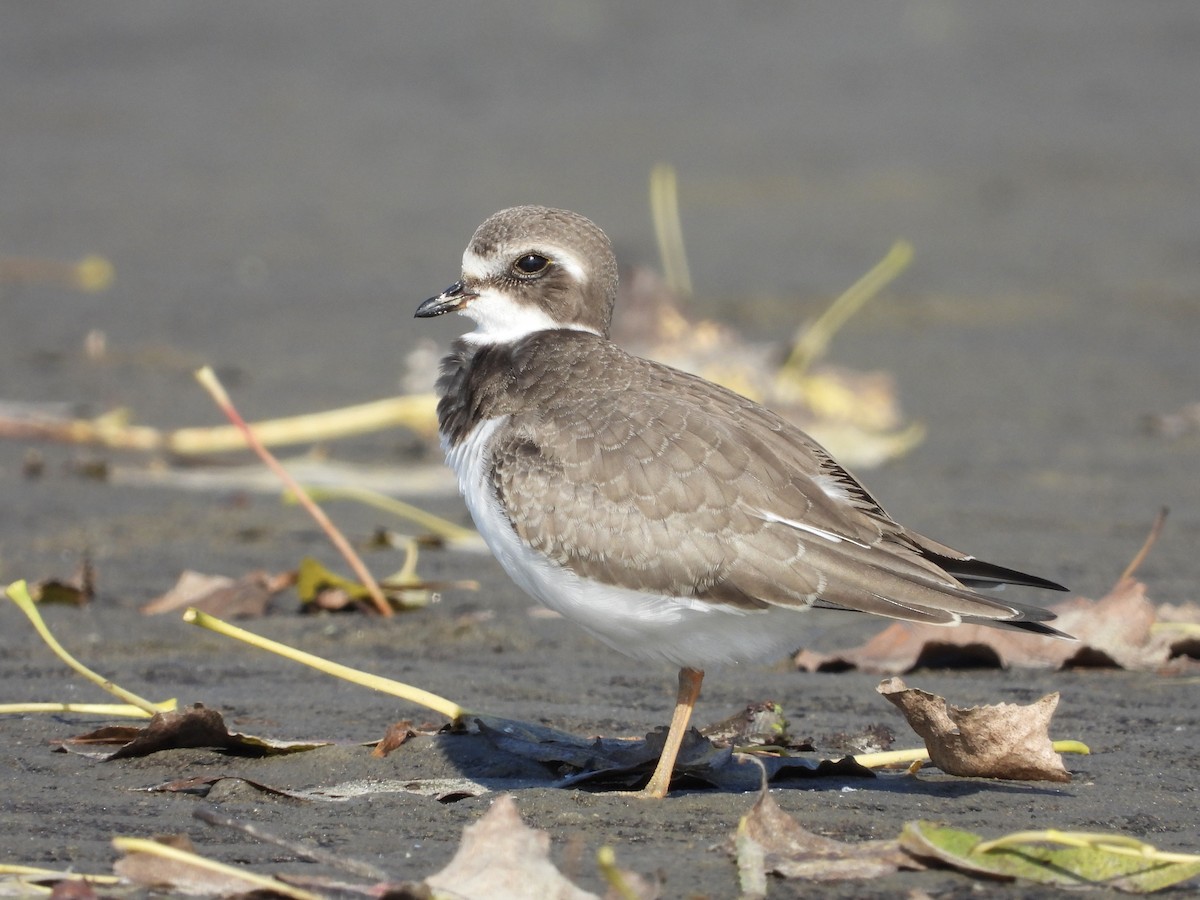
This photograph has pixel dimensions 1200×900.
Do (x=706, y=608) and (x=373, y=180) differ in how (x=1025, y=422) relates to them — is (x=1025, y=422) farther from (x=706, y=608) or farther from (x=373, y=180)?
(x=373, y=180)

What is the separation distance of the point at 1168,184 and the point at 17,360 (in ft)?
41.8

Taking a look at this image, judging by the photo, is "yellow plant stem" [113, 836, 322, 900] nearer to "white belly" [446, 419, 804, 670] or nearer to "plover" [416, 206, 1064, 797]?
"plover" [416, 206, 1064, 797]

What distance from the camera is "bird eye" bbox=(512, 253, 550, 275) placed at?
6016 mm

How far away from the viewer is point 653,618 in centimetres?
500

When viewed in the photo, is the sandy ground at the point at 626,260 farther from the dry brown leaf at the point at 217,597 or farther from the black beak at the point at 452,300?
the black beak at the point at 452,300

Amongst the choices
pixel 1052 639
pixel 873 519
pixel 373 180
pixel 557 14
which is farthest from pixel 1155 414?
pixel 557 14

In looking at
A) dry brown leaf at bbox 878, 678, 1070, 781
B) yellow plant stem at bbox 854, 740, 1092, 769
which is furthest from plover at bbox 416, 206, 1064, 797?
yellow plant stem at bbox 854, 740, 1092, 769

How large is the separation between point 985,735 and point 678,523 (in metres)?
1.03

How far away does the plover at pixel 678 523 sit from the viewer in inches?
194

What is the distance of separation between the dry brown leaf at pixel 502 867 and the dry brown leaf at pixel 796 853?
409 mm

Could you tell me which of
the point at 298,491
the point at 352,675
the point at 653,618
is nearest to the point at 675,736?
the point at 653,618

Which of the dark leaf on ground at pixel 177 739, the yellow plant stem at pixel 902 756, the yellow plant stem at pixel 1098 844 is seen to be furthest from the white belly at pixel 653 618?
the yellow plant stem at pixel 1098 844

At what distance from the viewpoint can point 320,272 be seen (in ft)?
54.3

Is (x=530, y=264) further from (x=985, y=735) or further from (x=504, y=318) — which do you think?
(x=985, y=735)
